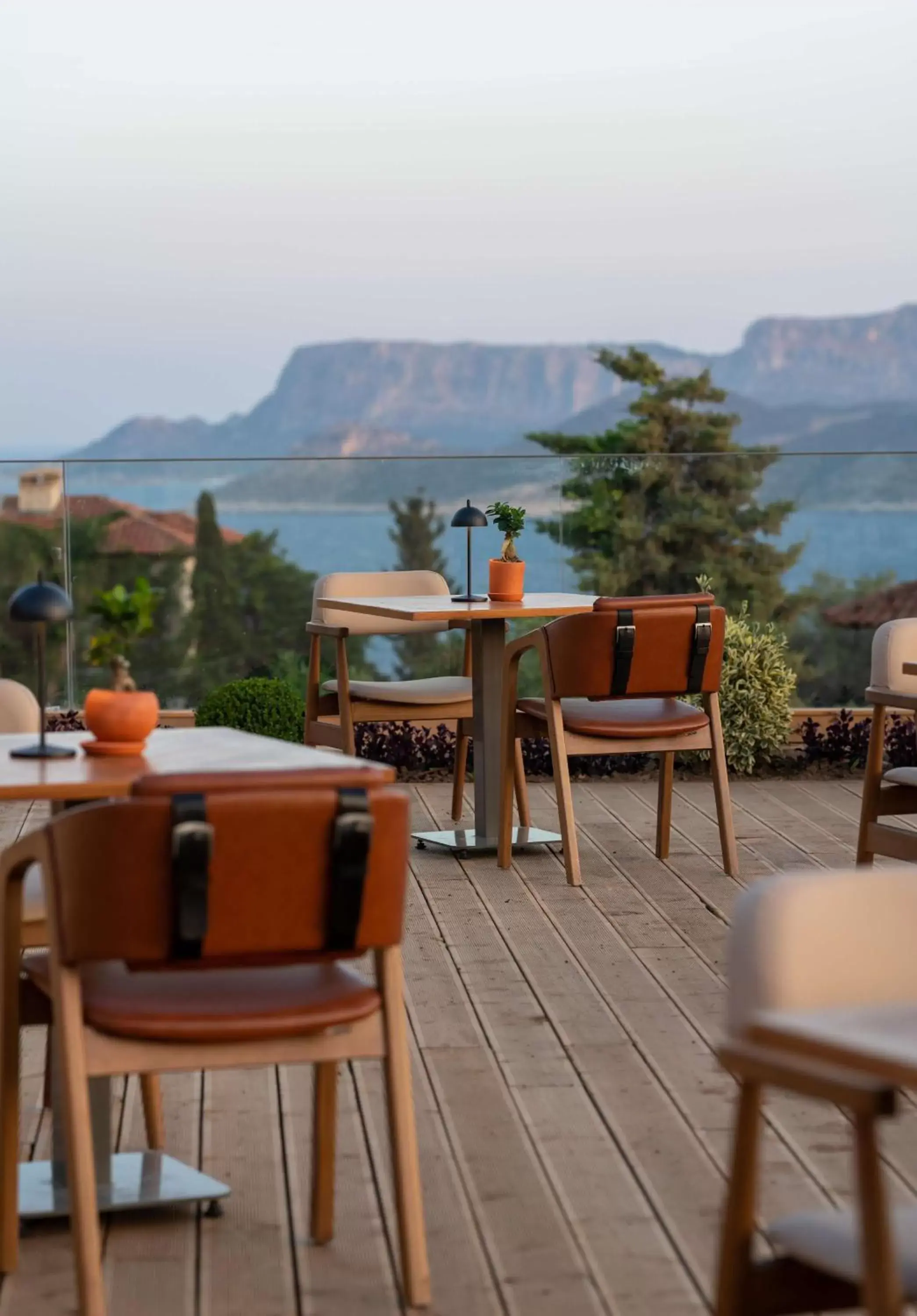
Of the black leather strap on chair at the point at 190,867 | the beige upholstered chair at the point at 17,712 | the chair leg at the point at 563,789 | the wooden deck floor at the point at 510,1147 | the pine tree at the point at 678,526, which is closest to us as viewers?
the black leather strap on chair at the point at 190,867

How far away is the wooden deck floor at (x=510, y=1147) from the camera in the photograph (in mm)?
2838

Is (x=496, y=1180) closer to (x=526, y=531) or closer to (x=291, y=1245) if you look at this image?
(x=291, y=1245)

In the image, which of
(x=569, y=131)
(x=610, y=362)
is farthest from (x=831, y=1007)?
(x=569, y=131)

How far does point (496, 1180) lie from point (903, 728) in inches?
209

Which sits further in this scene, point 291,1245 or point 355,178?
point 355,178

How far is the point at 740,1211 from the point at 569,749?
3.89m

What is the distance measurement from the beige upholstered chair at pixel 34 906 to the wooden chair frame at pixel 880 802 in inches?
92.4

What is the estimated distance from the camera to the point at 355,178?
29.4m

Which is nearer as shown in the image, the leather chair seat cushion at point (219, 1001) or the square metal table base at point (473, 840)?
the leather chair seat cushion at point (219, 1001)

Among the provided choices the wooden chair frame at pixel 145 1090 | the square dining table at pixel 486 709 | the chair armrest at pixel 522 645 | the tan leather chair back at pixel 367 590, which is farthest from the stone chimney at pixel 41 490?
the wooden chair frame at pixel 145 1090

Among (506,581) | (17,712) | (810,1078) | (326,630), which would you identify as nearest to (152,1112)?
(17,712)

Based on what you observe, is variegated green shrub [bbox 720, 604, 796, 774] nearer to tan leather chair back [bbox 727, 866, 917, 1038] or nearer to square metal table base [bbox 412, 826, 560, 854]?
square metal table base [bbox 412, 826, 560, 854]

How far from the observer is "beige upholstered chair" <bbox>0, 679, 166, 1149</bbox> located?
320cm

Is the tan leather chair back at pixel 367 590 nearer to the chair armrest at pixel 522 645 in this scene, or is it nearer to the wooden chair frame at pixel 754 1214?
the chair armrest at pixel 522 645
